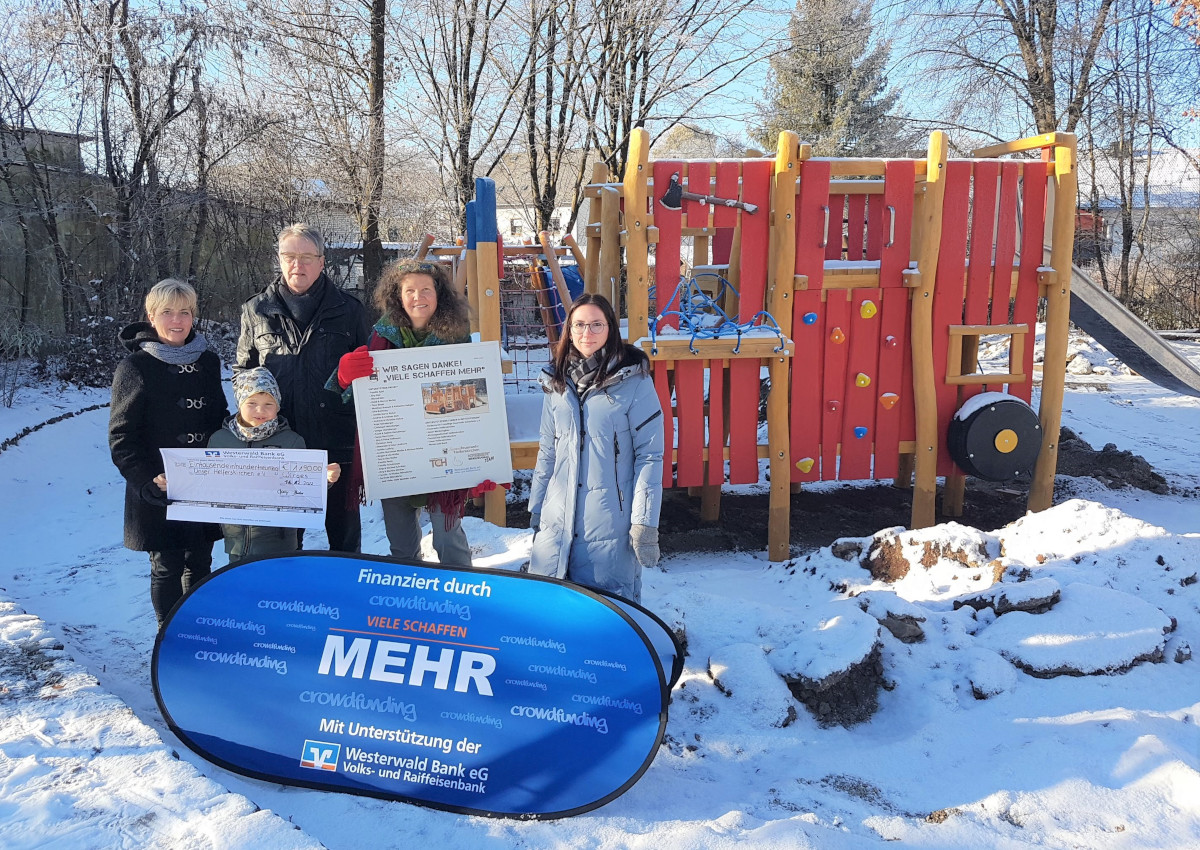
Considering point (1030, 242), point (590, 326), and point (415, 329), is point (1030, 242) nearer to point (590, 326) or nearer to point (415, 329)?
point (590, 326)

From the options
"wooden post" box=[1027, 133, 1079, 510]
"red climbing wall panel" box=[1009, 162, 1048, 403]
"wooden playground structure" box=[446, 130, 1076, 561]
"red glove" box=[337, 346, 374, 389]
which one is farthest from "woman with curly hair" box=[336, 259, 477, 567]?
"wooden post" box=[1027, 133, 1079, 510]

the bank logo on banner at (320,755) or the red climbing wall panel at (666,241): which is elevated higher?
the red climbing wall panel at (666,241)

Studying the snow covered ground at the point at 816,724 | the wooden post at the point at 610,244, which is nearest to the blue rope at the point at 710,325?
the wooden post at the point at 610,244

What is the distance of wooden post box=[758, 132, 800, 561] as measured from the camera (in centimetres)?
525

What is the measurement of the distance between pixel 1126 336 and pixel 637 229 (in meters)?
4.73

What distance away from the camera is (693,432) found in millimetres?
5613

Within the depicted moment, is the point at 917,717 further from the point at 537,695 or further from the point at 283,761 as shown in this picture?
the point at 283,761

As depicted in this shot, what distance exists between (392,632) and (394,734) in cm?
34

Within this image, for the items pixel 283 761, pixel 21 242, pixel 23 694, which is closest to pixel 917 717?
pixel 283 761

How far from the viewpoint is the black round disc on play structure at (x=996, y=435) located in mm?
5625

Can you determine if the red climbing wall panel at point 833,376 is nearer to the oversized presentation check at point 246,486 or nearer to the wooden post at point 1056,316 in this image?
the wooden post at point 1056,316

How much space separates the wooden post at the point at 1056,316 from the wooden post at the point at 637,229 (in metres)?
3.10

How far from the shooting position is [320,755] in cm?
260

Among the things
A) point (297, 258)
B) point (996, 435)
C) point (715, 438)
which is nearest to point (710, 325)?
point (715, 438)
